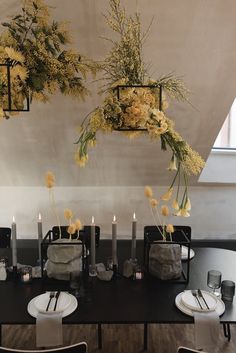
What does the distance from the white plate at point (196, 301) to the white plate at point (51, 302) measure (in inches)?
23.2

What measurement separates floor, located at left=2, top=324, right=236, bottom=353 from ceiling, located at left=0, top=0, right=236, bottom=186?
147 centimetres

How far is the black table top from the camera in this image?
1.60 meters

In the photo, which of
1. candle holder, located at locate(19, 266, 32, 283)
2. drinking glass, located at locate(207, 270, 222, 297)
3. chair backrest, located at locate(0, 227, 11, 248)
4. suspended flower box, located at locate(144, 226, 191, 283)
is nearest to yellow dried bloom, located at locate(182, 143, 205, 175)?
suspended flower box, located at locate(144, 226, 191, 283)

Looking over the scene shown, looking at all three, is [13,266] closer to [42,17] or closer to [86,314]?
[86,314]

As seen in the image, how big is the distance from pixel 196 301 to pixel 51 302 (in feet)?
2.42

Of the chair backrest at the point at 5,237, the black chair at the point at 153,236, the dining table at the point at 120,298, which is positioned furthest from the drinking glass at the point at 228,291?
the chair backrest at the point at 5,237

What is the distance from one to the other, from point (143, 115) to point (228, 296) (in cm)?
105

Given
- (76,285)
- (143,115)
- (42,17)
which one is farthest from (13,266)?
(42,17)

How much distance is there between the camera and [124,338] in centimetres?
254

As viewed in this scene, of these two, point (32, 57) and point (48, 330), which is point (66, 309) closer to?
point (48, 330)

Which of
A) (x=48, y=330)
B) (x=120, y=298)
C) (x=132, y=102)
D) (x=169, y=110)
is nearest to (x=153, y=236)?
(x=120, y=298)

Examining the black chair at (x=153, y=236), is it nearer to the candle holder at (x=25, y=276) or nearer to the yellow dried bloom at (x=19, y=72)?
the candle holder at (x=25, y=276)

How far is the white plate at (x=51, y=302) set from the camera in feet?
5.44

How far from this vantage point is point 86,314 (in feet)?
5.37
